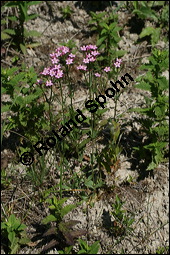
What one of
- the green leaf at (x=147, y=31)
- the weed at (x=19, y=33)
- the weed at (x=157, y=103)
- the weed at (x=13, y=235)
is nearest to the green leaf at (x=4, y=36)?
the weed at (x=19, y=33)

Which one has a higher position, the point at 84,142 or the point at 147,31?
the point at 147,31

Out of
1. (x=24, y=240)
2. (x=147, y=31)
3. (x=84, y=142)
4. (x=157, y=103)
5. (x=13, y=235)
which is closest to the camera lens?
(x=13, y=235)

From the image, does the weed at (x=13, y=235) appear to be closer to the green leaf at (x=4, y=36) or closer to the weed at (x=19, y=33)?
the weed at (x=19, y=33)

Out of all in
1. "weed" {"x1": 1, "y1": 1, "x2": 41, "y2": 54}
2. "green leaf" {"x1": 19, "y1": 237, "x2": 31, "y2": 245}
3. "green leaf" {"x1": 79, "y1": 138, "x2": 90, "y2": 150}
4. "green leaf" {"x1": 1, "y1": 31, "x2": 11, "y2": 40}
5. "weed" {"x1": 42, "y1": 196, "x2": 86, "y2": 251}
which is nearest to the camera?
"weed" {"x1": 42, "y1": 196, "x2": 86, "y2": 251}

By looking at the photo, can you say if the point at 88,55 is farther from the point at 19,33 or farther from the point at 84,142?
the point at 19,33

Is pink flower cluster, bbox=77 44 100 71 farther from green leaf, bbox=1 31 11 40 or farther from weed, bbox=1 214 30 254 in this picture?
green leaf, bbox=1 31 11 40

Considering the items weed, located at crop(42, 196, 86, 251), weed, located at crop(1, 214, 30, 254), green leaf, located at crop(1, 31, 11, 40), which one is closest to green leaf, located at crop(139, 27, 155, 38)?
green leaf, located at crop(1, 31, 11, 40)

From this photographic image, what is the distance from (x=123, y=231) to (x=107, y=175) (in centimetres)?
59

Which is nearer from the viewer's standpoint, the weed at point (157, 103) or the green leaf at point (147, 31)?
the weed at point (157, 103)

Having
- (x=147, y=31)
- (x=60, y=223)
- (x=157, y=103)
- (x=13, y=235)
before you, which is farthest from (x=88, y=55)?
(x=147, y=31)

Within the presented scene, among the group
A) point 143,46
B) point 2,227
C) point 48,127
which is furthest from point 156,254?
point 143,46

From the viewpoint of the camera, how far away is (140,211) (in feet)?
10.9

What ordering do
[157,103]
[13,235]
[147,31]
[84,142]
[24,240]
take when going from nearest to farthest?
[13,235], [24,240], [157,103], [84,142], [147,31]

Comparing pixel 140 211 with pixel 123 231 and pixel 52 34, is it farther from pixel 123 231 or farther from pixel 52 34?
pixel 52 34
